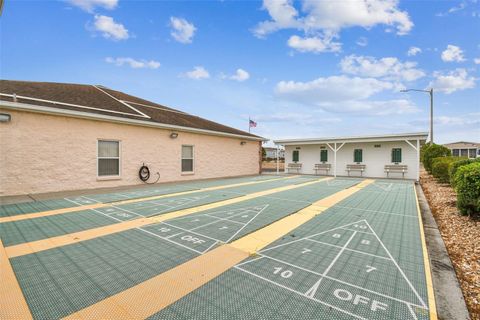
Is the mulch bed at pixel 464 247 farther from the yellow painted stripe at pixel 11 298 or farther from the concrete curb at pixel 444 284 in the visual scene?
the yellow painted stripe at pixel 11 298

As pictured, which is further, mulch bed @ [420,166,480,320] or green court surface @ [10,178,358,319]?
mulch bed @ [420,166,480,320]

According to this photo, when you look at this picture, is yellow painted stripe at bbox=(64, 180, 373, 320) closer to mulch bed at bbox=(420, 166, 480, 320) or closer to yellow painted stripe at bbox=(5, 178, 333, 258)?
yellow painted stripe at bbox=(5, 178, 333, 258)

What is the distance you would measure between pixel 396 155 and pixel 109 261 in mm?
18199

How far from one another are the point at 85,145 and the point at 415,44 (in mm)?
19534

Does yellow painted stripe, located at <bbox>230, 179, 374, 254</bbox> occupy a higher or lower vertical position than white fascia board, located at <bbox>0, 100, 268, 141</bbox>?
lower

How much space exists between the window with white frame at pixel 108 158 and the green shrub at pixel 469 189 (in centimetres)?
1158

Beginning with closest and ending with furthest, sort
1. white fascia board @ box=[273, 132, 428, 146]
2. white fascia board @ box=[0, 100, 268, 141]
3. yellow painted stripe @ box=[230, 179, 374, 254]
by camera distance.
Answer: yellow painted stripe @ box=[230, 179, 374, 254] < white fascia board @ box=[0, 100, 268, 141] < white fascia board @ box=[273, 132, 428, 146]

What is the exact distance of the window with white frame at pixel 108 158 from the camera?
9258mm

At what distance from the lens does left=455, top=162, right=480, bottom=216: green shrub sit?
4980mm

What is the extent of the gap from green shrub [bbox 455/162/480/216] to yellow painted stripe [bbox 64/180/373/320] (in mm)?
4844

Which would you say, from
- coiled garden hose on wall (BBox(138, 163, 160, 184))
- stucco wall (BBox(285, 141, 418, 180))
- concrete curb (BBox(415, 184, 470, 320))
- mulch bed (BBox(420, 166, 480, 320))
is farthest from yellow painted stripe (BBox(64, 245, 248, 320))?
stucco wall (BBox(285, 141, 418, 180))

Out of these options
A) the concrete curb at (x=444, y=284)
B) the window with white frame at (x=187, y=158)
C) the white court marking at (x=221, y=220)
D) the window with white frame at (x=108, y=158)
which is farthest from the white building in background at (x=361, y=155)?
the window with white frame at (x=108, y=158)

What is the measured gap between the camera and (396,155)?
15711mm

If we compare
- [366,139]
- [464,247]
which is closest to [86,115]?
[464,247]
